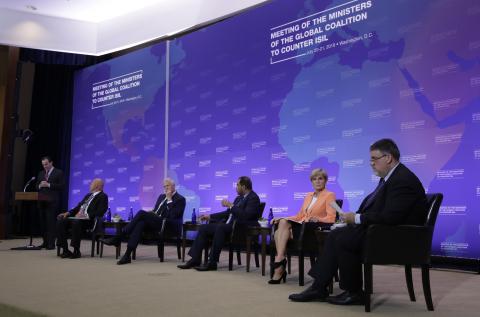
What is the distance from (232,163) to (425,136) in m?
2.96

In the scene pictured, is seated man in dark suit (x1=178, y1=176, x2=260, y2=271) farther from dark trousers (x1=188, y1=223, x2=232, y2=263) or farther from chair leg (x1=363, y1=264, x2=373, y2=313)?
chair leg (x1=363, y1=264, x2=373, y2=313)

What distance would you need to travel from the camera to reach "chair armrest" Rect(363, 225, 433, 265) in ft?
9.62

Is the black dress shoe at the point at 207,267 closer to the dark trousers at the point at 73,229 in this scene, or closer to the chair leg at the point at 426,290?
the dark trousers at the point at 73,229

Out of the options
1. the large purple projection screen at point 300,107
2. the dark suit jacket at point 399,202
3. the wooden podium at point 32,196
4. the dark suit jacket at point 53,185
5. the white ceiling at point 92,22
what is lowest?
the dark suit jacket at point 399,202

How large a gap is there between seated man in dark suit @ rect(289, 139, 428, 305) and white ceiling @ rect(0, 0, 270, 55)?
567 cm

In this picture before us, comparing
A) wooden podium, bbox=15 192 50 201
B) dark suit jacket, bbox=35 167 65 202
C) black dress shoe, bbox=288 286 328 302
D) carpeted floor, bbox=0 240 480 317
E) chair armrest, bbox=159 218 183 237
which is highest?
dark suit jacket, bbox=35 167 65 202

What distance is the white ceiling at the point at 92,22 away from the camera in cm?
860

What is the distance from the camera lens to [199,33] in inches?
328

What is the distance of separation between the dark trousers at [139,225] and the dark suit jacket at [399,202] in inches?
130

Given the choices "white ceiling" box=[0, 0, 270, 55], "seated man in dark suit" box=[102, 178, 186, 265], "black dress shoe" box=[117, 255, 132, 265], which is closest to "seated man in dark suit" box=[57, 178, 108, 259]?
"seated man in dark suit" box=[102, 178, 186, 265]

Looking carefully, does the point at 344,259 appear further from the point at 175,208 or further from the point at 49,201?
the point at 49,201

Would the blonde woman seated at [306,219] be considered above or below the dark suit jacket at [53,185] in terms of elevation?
below

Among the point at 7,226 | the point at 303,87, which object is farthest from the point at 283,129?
the point at 7,226

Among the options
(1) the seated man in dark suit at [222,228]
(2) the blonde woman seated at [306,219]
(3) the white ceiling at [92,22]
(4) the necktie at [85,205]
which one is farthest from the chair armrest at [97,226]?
(3) the white ceiling at [92,22]
